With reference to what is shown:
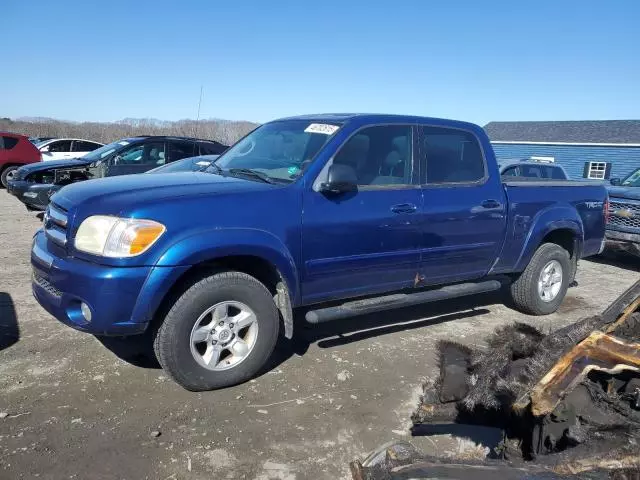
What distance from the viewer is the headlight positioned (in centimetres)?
341

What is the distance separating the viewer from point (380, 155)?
4645 millimetres

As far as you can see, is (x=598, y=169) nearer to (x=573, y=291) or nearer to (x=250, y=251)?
(x=573, y=291)

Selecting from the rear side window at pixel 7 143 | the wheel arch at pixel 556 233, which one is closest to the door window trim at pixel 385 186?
the wheel arch at pixel 556 233

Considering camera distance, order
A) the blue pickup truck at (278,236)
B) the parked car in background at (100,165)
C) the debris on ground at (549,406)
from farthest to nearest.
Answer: the parked car in background at (100,165) → the blue pickup truck at (278,236) → the debris on ground at (549,406)

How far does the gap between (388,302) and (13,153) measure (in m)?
16.9

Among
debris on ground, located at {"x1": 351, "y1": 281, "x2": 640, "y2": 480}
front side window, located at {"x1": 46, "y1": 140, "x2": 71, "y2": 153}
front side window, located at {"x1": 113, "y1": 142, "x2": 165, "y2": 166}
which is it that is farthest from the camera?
front side window, located at {"x1": 46, "y1": 140, "x2": 71, "y2": 153}

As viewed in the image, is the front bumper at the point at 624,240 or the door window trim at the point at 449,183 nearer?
the door window trim at the point at 449,183

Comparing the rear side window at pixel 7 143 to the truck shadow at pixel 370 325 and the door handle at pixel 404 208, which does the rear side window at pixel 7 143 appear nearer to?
the truck shadow at pixel 370 325

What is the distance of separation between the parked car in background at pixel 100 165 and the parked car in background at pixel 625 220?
8124 millimetres

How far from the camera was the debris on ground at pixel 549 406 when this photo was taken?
194 cm

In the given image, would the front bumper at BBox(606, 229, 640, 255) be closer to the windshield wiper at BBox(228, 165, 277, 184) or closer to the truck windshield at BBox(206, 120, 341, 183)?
the truck windshield at BBox(206, 120, 341, 183)

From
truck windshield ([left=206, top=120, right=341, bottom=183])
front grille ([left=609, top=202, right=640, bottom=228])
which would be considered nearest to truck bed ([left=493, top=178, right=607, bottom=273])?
truck windshield ([left=206, top=120, right=341, bottom=183])

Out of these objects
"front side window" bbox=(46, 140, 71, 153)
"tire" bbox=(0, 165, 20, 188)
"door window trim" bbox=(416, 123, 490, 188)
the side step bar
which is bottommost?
"tire" bbox=(0, 165, 20, 188)

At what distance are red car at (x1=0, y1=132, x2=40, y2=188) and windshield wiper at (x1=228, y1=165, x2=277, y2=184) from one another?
1556cm
